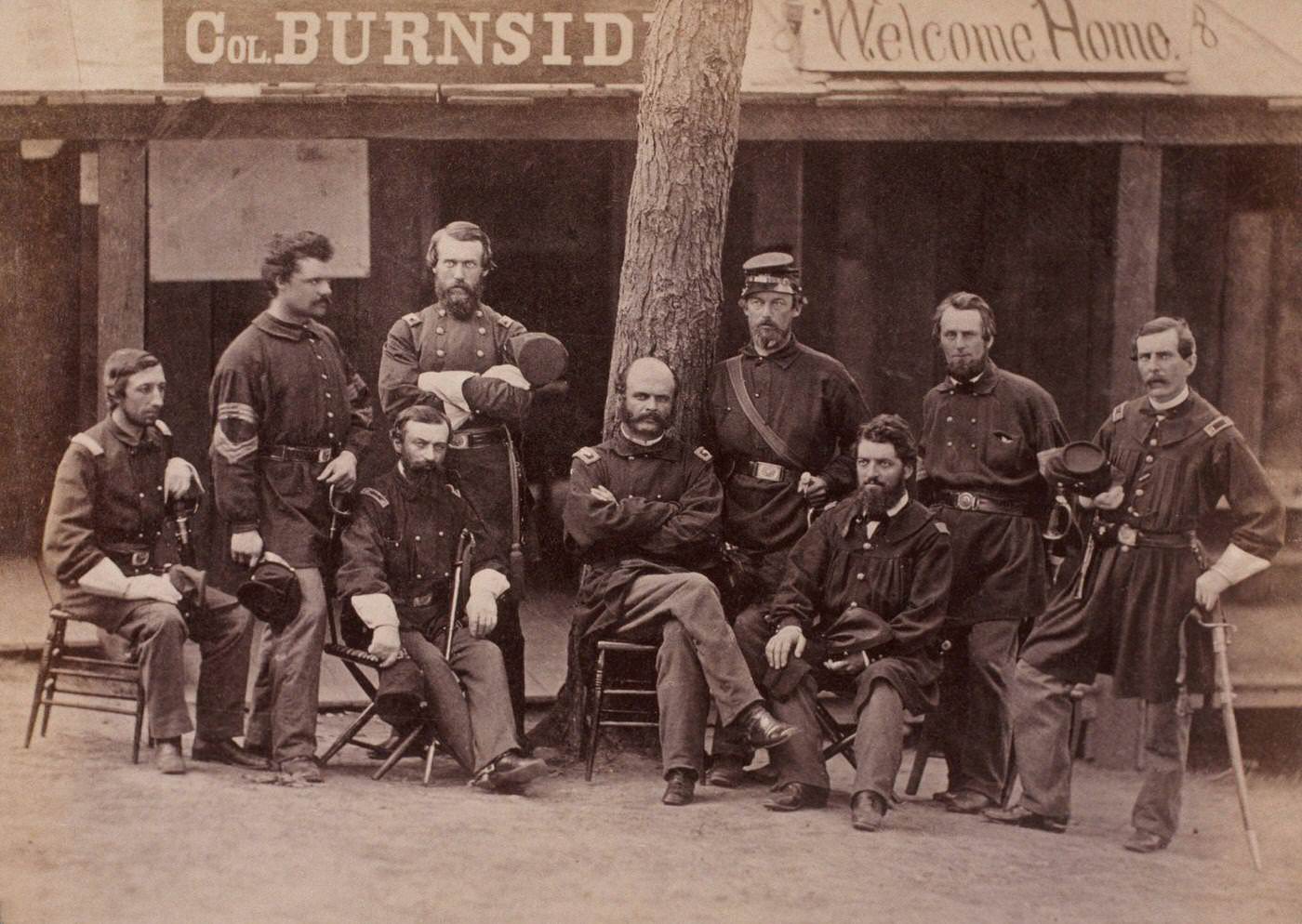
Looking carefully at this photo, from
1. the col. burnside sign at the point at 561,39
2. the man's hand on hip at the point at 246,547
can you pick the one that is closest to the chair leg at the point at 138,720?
the man's hand on hip at the point at 246,547

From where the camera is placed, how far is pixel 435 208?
374 inches

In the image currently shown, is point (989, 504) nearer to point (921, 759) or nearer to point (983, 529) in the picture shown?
point (983, 529)

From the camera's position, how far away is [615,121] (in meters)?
8.55

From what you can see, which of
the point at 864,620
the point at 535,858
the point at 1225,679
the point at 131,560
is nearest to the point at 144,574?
the point at 131,560

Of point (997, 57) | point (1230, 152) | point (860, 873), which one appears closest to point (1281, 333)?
point (1230, 152)

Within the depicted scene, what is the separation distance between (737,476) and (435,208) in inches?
142

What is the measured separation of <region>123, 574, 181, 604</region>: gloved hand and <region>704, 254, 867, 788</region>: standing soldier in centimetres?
214

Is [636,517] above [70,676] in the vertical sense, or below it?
above

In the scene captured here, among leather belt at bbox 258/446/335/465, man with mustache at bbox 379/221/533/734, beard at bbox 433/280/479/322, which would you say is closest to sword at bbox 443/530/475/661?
man with mustache at bbox 379/221/533/734

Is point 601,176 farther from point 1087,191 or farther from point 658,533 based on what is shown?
point 658,533

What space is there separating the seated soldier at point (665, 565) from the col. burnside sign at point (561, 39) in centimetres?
259

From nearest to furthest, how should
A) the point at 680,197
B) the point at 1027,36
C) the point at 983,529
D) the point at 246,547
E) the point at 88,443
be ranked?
1. the point at 246,547
2. the point at 88,443
3. the point at 983,529
4. the point at 680,197
5. the point at 1027,36

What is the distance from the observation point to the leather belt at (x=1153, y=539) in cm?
595

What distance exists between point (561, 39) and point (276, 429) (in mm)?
3062
